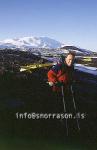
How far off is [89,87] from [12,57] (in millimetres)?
1930

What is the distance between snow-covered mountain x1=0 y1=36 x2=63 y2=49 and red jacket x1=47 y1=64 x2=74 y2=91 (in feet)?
2.62

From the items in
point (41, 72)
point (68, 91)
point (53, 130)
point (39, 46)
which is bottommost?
point (53, 130)

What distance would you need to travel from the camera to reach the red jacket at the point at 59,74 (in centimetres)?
689

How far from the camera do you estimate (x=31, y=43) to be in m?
7.27

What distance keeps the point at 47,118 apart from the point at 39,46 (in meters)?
1.86

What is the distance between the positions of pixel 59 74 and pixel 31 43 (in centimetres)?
103

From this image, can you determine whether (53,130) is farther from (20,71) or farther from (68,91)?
(20,71)

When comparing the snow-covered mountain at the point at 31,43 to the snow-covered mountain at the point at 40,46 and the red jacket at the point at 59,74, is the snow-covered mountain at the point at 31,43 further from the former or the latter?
the red jacket at the point at 59,74

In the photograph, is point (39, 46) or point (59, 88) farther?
point (39, 46)

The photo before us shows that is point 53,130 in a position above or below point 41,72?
below

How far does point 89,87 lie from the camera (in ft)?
24.0

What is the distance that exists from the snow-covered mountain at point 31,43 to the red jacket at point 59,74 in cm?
80

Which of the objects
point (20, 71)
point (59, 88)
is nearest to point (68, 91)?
point (59, 88)

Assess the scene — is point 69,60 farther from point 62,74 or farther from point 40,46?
point 40,46
